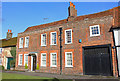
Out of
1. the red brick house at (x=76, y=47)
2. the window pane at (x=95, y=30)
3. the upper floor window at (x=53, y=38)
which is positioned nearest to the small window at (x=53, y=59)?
the red brick house at (x=76, y=47)

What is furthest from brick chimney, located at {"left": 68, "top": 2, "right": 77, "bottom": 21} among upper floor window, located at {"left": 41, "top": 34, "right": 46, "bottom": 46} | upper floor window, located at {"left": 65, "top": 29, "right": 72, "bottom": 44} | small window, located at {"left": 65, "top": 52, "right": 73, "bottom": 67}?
small window, located at {"left": 65, "top": 52, "right": 73, "bottom": 67}

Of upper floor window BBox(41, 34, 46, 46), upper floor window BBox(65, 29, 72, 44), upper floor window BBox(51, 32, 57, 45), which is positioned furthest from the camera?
upper floor window BBox(41, 34, 46, 46)

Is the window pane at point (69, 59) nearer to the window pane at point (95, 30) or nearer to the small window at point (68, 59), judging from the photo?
the small window at point (68, 59)

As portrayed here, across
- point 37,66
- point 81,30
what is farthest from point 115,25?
point 37,66

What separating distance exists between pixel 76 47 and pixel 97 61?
3.13 meters

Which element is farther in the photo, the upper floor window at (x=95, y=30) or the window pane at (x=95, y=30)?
the window pane at (x=95, y=30)

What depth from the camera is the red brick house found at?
13.1 meters

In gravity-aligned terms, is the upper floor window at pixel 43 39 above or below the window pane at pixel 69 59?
above

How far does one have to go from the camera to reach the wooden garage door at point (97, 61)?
1282 cm

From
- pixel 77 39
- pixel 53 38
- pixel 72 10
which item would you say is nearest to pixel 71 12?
pixel 72 10

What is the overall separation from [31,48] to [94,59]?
10.9m

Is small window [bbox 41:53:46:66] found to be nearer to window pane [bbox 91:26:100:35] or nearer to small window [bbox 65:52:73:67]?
small window [bbox 65:52:73:67]

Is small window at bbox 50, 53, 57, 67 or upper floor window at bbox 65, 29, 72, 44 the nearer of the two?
upper floor window at bbox 65, 29, 72, 44

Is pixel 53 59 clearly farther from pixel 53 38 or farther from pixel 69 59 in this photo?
pixel 53 38
